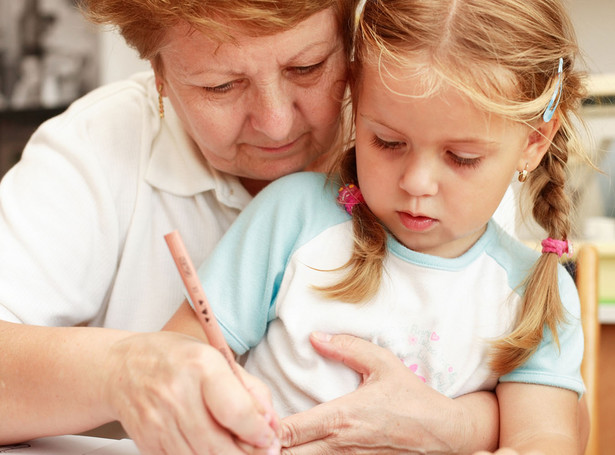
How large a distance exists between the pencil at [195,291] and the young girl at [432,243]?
27cm

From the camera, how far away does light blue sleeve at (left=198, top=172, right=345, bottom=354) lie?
3.40 feet

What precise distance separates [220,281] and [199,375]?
325 millimetres

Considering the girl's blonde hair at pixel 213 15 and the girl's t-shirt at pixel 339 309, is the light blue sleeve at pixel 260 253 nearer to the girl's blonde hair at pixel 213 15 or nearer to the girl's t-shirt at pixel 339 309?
the girl's t-shirt at pixel 339 309

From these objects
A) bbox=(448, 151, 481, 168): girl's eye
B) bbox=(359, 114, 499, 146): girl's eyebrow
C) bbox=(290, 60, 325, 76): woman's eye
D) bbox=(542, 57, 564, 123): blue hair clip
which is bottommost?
bbox=(448, 151, 481, 168): girl's eye

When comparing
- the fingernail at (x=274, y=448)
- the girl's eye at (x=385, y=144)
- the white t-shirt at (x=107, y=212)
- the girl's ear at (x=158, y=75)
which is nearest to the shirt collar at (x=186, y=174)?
the white t-shirt at (x=107, y=212)

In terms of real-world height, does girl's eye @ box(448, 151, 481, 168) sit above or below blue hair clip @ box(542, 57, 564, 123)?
below

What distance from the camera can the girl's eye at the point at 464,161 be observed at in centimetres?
99

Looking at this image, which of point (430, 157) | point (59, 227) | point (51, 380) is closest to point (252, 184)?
point (59, 227)

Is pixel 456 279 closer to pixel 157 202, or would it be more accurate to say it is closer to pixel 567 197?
pixel 567 197

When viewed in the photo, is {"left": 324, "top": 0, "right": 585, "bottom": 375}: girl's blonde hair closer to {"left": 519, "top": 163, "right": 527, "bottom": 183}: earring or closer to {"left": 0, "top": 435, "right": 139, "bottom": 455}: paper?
{"left": 519, "top": 163, "right": 527, "bottom": 183}: earring

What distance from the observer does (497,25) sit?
965mm

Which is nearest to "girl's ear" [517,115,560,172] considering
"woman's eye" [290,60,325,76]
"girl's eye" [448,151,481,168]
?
"girl's eye" [448,151,481,168]

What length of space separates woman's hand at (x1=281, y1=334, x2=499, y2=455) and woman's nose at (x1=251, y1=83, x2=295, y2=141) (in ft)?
1.05

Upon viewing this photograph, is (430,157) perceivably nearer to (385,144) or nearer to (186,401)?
(385,144)
